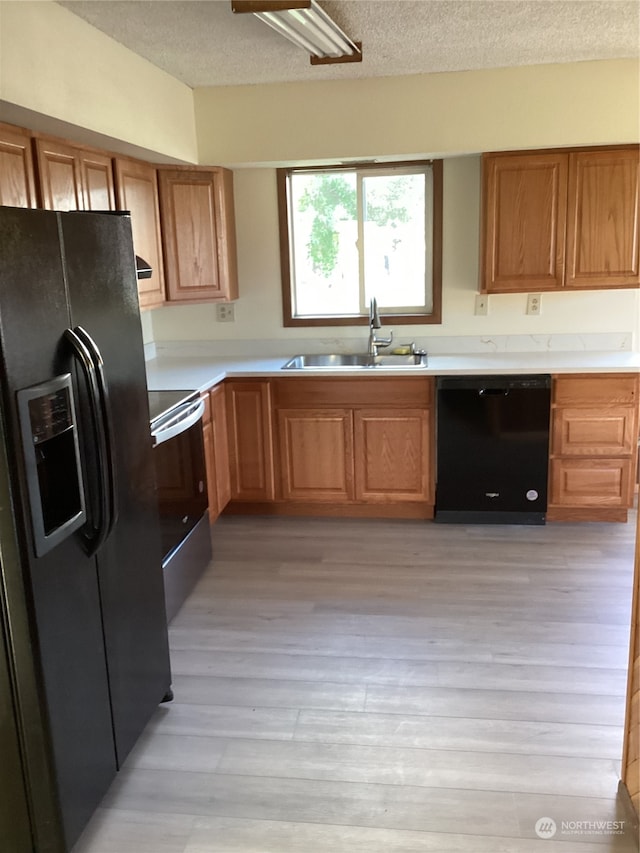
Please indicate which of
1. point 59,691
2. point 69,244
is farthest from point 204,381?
point 59,691

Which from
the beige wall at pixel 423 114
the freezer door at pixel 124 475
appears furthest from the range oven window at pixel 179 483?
the beige wall at pixel 423 114

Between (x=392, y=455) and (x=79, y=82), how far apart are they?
236 cm

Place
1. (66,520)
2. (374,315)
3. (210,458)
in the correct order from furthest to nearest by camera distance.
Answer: (374,315), (210,458), (66,520)

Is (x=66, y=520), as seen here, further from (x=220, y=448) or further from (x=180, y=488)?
(x=220, y=448)

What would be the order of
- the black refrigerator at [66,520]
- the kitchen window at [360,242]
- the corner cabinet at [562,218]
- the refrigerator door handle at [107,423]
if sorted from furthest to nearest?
the kitchen window at [360,242]
the corner cabinet at [562,218]
the refrigerator door handle at [107,423]
the black refrigerator at [66,520]

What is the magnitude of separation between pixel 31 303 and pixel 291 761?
59.8 inches

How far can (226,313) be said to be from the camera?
4.52 meters

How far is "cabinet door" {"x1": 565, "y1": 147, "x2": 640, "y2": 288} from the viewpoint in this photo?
372cm

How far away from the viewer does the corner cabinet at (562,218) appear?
3.73m

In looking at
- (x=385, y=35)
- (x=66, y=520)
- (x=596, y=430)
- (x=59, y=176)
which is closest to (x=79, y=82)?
(x=59, y=176)

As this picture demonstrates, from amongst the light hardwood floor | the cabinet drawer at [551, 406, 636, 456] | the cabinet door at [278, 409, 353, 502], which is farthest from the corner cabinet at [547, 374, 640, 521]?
the cabinet door at [278, 409, 353, 502]

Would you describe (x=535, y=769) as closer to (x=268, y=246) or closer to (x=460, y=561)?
(x=460, y=561)

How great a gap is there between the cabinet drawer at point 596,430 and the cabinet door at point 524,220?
723 mm

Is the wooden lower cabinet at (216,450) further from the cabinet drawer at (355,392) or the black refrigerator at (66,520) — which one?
the black refrigerator at (66,520)
